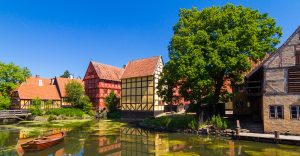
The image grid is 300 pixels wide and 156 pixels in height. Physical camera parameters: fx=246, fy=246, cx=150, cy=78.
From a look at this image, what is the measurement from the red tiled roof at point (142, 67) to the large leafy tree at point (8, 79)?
891 inches

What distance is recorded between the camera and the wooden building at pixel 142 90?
46.7 metres

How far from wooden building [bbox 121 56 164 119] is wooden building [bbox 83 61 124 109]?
9708mm

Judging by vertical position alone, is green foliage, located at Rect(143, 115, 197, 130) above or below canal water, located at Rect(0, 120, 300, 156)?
above

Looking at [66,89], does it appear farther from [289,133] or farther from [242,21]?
[289,133]

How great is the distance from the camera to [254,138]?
2467cm

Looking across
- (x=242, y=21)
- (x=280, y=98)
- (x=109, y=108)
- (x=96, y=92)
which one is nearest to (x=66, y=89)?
(x=96, y=92)

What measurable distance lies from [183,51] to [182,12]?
615cm

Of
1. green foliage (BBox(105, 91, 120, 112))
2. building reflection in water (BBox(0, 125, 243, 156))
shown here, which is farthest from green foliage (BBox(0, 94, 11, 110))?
building reflection in water (BBox(0, 125, 243, 156))

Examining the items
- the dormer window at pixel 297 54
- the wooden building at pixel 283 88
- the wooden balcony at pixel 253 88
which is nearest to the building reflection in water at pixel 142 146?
the wooden building at pixel 283 88

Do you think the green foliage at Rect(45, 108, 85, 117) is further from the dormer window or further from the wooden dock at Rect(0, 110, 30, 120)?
the dormer window

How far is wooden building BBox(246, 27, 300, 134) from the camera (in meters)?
25.2

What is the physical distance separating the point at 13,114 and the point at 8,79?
986 centimetres

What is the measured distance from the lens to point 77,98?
5531cm

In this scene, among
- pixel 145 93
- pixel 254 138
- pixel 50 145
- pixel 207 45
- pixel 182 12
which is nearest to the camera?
pixel 50 145
